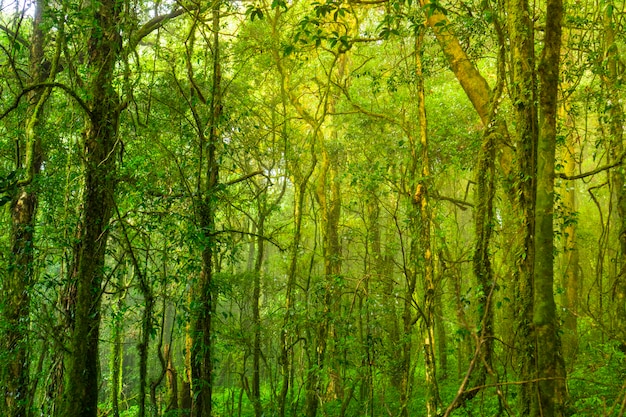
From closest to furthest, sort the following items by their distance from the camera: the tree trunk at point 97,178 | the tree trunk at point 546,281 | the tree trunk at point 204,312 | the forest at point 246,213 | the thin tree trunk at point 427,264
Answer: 1. the tree trunk at point 546,281
2. the forest at point 246,213
3. the tree trunk at point 97,178
4. the tree trunk at point 204,312
5. the thin tree trunk at point 427,264

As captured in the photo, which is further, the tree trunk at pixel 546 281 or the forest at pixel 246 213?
the forest at pixel 246 213

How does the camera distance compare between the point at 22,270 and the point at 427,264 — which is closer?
the point at 22,270

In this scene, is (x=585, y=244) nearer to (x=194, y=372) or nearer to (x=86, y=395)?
(x=194, y=372)

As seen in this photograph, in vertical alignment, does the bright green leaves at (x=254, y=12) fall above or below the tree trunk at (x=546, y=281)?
above

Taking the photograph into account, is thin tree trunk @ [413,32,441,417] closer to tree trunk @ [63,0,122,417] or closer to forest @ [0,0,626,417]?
forest @ [0,0,626,417]

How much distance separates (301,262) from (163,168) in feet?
22.3

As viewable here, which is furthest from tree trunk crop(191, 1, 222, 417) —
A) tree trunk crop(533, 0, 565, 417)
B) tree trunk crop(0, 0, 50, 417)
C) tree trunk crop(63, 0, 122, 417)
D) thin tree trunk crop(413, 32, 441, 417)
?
tree trunk crop(533, 0, 565, 417)

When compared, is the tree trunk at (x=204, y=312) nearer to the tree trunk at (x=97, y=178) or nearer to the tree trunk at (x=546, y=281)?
the tree trunk at (x=97, y=178)

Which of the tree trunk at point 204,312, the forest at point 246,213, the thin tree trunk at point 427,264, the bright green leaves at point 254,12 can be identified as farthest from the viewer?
the thin tree trunk at point 427,264

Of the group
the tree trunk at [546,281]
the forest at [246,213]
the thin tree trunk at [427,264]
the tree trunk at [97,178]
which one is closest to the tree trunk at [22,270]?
the forest at [246,213]

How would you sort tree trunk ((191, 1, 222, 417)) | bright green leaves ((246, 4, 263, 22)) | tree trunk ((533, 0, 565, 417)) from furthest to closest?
tree trunk ((191, 1, 222, 417)) → bright green leaves ((246, 4, 263, 22)) → tree trunk ((533, 0, 565, 417))

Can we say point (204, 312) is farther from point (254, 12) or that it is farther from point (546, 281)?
point (546, 281)

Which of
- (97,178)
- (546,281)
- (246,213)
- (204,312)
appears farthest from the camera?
(246,213)

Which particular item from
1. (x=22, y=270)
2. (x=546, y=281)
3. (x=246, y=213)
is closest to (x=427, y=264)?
(x=246, y=213)
